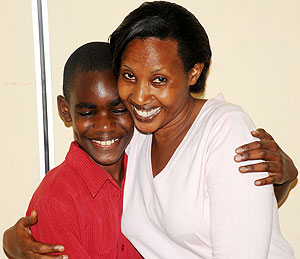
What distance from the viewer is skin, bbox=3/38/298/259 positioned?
46.1 inches

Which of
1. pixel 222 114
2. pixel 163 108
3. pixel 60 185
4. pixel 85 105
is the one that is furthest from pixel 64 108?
pixel 222 114

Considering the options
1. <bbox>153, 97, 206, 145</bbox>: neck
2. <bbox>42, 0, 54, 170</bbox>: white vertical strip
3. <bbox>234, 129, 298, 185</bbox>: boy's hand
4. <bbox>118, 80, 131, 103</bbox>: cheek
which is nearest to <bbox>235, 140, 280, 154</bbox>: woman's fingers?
<bbox>234, 129, 298, 185</bbox>: boy's hand

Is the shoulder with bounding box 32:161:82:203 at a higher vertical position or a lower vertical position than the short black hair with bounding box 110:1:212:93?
lower

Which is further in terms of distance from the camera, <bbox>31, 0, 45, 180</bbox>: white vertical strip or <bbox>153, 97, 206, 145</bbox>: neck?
<bbox>31, 0, 45, 180</bbox>: white vertical strip

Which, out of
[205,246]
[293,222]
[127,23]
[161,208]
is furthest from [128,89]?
[293,222]

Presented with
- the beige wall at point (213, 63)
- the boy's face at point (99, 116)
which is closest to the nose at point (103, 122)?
the boy's face at point (99, 116)

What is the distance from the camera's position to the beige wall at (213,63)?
5.71ft

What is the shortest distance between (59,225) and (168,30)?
2.00 ft

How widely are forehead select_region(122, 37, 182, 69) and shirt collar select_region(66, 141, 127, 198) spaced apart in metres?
0.39

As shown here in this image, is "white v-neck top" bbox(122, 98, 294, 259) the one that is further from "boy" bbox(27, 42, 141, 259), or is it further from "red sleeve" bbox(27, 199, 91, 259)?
"red sleeve" bbox(27, 199, 91, 259)

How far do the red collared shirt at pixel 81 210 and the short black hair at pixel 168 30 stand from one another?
0.38 m

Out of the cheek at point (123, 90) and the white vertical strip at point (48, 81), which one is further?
the white vertical strip at point (48, 81)

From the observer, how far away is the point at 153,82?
1.21 m

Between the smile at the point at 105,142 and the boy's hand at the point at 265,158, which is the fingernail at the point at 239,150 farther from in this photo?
the smile at the point at 105,142
